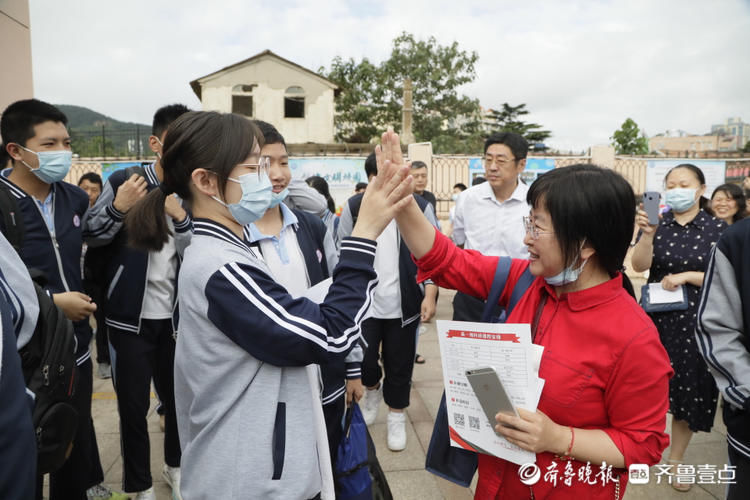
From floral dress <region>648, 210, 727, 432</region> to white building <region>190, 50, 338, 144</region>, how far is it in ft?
71.7

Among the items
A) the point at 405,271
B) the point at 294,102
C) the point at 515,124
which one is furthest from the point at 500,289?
the point at 515,124

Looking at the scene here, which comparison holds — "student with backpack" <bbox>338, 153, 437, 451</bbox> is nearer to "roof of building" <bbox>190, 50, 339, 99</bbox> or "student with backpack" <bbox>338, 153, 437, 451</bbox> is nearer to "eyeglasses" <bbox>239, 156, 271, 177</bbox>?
"eyeglasses" <bbox>239, 156, 271, 177</bbox>

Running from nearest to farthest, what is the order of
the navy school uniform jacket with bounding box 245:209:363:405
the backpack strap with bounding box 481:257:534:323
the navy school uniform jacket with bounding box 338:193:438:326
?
the backpack strap with bounding box 481:257:534:323 → the navy school uniform jacket with bounding box 245:209:363:405 → the navy school uniform jacket with bounding box 338:193:438:326

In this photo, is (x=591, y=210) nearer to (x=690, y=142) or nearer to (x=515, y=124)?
(x=515, y=124)

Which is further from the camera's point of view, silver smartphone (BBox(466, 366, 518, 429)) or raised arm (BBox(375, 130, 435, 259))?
raised arm (BBox(375, 130, 435, 259))

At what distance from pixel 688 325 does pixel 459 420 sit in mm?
2450

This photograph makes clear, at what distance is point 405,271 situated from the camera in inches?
137

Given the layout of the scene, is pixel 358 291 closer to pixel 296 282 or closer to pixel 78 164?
pixel 296 282

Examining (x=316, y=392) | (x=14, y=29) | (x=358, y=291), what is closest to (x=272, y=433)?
(x=316, y=392)

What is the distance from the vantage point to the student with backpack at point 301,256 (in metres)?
2.15

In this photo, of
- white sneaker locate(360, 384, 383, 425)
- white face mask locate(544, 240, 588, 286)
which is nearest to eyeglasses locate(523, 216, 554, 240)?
white face mask locate(544, 240, 588, 286)

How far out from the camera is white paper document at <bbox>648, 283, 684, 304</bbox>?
3170mm

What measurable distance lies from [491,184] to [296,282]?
6.96 ft

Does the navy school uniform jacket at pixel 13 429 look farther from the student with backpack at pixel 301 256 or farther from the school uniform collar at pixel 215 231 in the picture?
the student with backpack at pixel 301 256
